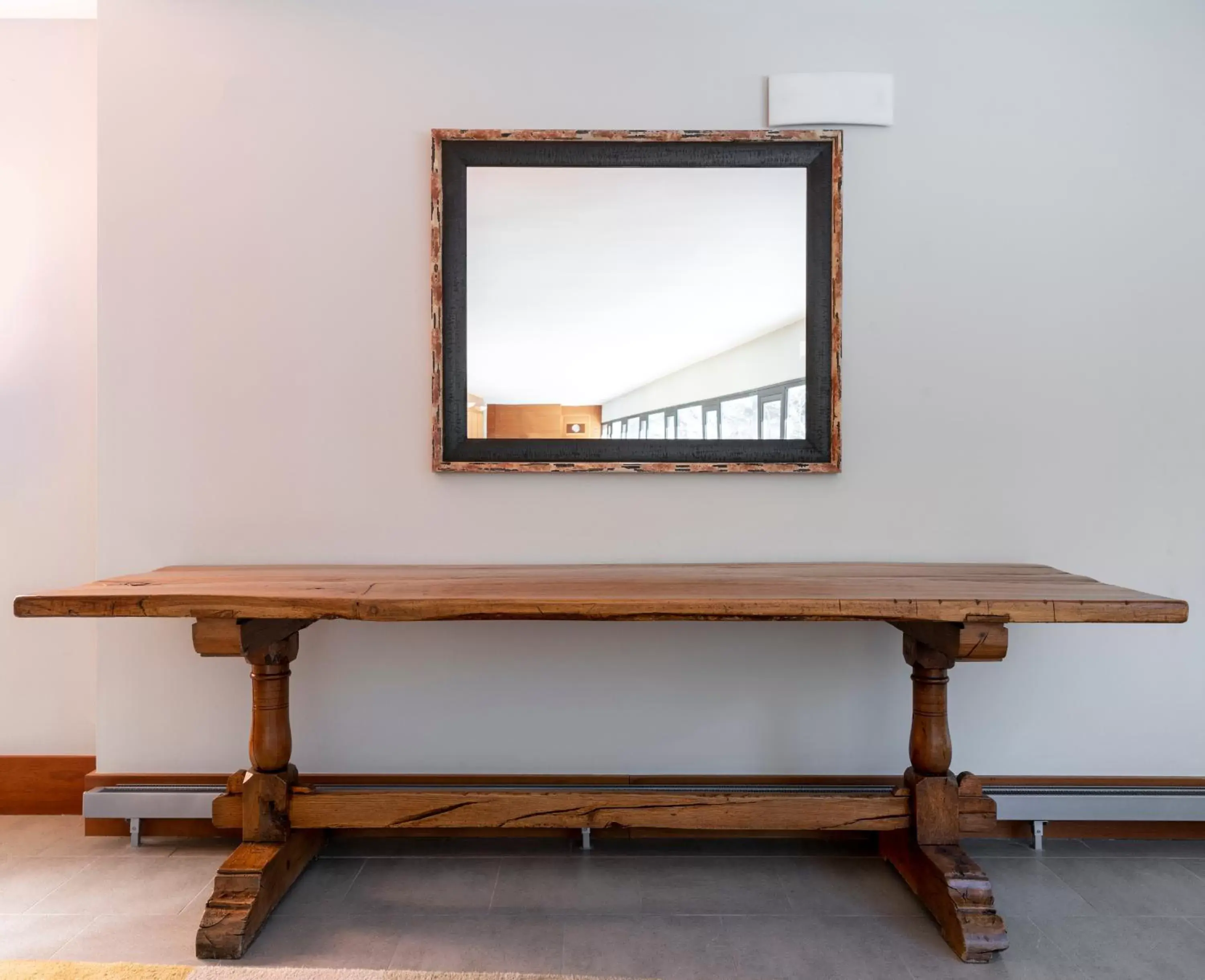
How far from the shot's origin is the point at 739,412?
2.25 meters

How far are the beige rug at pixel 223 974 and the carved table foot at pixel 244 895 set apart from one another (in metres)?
0.05

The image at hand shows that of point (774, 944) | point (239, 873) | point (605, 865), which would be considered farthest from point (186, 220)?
point (774, 944)

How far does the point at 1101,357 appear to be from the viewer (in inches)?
89.1

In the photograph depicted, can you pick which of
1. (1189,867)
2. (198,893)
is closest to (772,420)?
(1189,867)

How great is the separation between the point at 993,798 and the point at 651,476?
129 centimetres

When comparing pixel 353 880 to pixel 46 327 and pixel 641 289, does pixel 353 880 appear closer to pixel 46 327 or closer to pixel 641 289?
pixel 641 289

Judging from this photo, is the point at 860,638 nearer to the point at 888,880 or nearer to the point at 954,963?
the point at 888,880

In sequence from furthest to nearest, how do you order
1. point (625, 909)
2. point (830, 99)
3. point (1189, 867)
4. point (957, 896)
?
point (830, 99)
point (1189, 867)
point (625, 909)
point (957, 896)

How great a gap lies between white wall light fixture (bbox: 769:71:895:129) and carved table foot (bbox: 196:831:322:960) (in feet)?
7.57

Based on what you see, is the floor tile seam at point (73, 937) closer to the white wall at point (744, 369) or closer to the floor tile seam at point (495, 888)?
the floor tile seam at point (495, 888)

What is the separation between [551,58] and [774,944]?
2.34 metres

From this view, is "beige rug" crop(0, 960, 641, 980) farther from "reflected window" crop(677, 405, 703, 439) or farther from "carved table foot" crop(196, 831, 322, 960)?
"reflected window" crop(677, 405, 703, 439)

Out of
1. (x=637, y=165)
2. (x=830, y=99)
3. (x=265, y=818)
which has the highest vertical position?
(x=830, y=99)

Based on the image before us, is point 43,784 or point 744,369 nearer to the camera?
point 744,369
